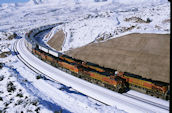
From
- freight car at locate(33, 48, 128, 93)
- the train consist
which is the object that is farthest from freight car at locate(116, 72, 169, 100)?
freight car at locate(33, 48, 128, 93)

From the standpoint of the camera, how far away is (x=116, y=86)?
19422 millimetres

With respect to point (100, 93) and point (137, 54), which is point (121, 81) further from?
point (137, 54)

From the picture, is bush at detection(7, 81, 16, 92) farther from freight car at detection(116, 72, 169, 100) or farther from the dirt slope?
freight car at detection(116, 72, 169, 100)

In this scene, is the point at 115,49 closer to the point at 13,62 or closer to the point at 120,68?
the point at 120,68

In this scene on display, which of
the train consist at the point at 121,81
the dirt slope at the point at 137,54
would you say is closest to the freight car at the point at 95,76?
the train consist at the point at 121,81

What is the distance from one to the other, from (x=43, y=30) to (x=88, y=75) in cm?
6043

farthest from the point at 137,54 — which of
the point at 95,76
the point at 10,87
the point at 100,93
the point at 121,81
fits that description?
the point at 10,87

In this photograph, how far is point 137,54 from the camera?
24.1m

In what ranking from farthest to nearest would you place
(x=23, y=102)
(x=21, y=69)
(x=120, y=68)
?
(x=21, y=69)
(x=120, y=68)
(x=23, y=102)

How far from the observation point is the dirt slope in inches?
836

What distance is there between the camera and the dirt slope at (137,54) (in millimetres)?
21234

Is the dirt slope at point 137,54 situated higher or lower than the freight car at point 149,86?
higher

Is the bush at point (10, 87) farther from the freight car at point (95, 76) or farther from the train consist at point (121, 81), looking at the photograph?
the train consist at point (121, 81)

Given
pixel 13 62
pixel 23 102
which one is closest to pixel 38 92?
pixel 23 102
